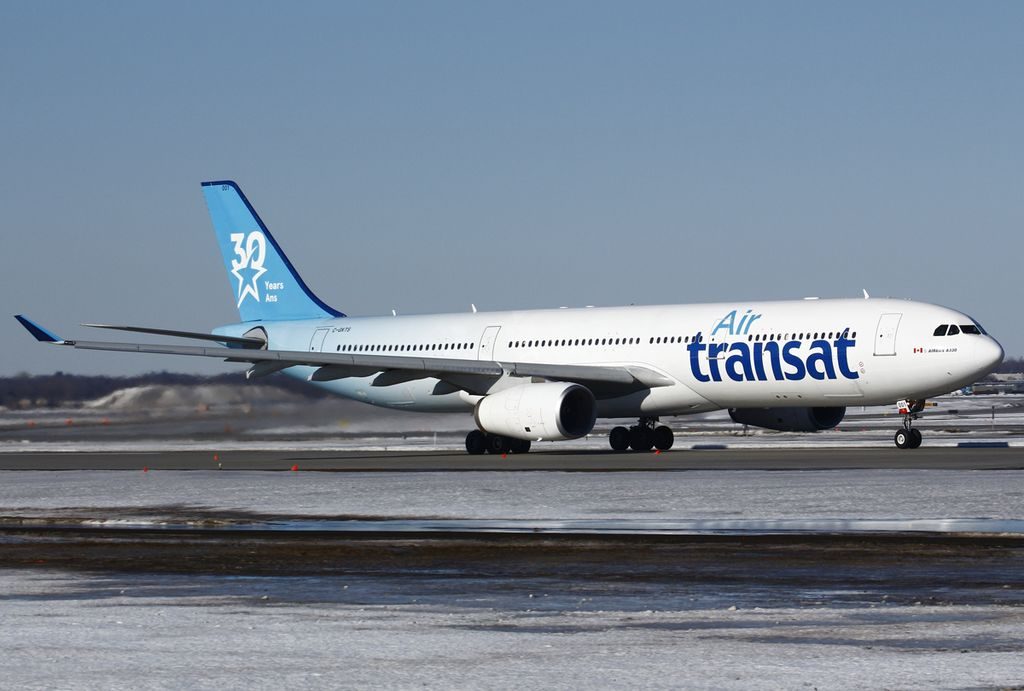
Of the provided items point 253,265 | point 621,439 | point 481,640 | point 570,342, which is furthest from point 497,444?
point 481,640

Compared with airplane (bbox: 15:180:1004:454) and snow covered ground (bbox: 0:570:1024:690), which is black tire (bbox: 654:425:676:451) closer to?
airplane (bbox: 15:180:1004:454)

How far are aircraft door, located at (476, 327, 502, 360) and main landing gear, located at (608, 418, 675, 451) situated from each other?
4535 millimetres

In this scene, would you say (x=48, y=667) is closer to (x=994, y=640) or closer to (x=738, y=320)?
(x=994, y=640)

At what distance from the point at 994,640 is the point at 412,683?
3.33 meters

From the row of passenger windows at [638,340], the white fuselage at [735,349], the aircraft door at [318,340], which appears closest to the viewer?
the white fuselage at [735,349]

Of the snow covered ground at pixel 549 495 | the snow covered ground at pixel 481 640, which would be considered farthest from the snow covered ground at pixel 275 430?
the snow covered ground at pixel 481 640

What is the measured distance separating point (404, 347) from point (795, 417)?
1114 centimetres

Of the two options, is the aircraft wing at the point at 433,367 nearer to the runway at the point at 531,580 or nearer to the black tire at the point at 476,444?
the black tire at the point at 476,444

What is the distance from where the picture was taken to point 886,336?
34906mm

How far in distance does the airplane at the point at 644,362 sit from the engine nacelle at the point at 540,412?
4 centimetres

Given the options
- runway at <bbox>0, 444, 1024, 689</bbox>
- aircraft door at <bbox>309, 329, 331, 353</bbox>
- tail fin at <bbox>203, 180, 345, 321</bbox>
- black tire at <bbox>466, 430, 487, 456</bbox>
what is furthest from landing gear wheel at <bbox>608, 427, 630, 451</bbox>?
runway at <bbox>0, 444, 1024, 689</bbox>

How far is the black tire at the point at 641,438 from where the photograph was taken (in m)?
39.2

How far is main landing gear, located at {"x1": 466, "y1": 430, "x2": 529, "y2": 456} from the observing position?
3819 centimetres

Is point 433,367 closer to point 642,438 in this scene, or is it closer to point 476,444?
point 476,444
